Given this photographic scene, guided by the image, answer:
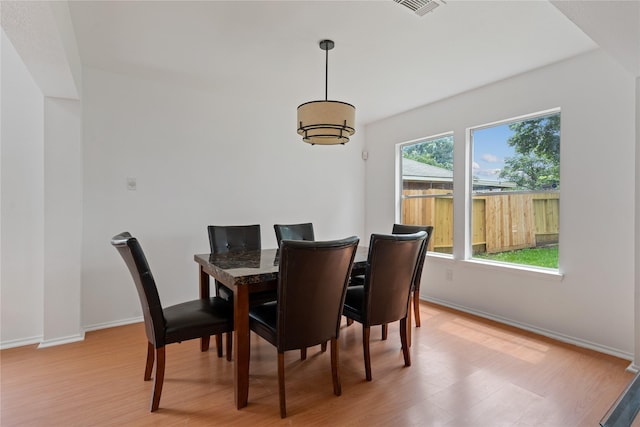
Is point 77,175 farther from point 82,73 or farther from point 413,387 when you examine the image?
point 413,387

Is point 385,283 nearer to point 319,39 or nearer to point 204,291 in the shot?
point 204,291

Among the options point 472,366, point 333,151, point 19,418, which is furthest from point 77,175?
point 472,366

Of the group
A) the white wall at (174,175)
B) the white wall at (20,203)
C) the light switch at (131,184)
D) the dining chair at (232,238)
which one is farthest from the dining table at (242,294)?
the white wall at (20,203)

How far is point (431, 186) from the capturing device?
420 cm

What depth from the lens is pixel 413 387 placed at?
2.09 metres

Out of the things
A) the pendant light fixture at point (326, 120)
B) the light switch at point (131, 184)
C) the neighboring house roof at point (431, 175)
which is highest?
the pendant light fixture at point (326, 120)

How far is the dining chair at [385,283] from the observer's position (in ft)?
7.03

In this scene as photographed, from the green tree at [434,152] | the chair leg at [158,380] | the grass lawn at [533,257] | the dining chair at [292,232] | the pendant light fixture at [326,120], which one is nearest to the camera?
the chair leg at [158,380]

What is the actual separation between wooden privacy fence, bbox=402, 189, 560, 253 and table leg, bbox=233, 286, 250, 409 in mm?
2798

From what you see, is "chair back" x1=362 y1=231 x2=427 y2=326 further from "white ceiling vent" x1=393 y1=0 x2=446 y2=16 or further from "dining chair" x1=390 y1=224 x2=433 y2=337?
"white ceiling vent" x1=393 y1=0 x2=446 y2=16

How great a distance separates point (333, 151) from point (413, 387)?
326cm

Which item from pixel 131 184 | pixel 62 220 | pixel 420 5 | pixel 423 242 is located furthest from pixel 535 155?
pixel 62 220

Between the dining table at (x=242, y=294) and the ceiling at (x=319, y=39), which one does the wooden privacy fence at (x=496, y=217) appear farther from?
the dining table at (x=242, y=294)

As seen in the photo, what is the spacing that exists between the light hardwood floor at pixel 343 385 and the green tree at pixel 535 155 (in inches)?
57.0
